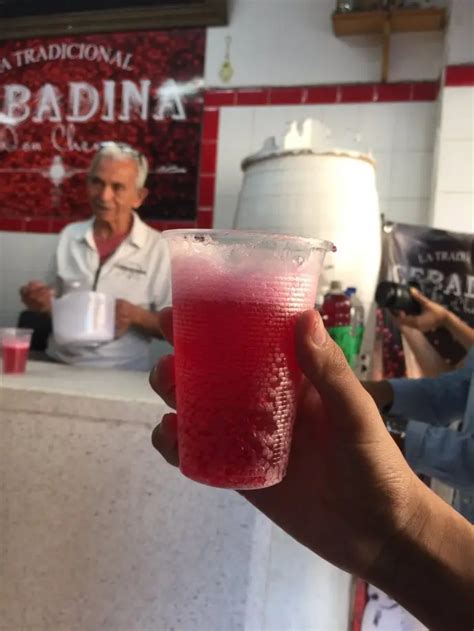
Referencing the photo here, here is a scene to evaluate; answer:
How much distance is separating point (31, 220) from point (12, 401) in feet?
6.52

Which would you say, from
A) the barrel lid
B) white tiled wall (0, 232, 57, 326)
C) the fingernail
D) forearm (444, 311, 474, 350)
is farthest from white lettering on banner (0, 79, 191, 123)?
the fingernail

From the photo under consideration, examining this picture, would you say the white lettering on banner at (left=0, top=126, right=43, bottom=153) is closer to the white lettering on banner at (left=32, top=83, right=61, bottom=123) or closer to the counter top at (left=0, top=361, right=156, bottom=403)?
the white lettering on banner at (left=32, top=83, right=61, bottom=123)

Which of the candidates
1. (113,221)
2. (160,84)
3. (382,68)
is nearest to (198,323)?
(113,221)

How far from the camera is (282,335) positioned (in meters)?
0.62

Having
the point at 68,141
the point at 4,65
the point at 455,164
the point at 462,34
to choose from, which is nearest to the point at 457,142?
the point at 455,164

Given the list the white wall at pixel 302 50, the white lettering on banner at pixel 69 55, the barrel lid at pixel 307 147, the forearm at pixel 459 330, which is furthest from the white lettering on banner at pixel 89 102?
the forearm at pixel 459 330

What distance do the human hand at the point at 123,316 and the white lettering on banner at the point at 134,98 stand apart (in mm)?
1323

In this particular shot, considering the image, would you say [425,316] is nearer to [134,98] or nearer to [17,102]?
[134,98]

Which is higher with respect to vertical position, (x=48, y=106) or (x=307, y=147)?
(x=48, y=106)

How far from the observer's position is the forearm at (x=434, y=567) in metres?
0.66

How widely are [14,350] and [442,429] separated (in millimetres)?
1043

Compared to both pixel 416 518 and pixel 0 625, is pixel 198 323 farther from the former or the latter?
pixel 0 625

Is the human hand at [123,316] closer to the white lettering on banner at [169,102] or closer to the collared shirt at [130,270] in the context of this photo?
the collared shirt at [130,270]

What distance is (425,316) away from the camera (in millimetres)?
1850
